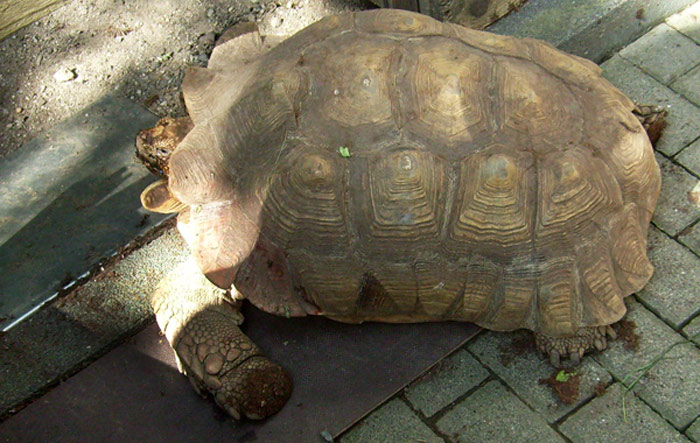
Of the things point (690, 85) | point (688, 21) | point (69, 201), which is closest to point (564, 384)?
point (690, 85)

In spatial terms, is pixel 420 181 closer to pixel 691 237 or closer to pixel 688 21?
pixel 691 237

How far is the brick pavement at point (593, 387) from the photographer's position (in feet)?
9.78

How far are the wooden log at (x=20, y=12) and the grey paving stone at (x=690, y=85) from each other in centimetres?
373

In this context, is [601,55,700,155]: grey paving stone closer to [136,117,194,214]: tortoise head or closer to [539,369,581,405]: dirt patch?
[539,369,581,405]: dirt patch

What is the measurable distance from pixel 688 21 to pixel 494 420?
2.71 m

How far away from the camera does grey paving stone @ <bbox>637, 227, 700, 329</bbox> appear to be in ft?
10.6

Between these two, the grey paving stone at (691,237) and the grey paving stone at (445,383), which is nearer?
the grey paving stone at (445,383)

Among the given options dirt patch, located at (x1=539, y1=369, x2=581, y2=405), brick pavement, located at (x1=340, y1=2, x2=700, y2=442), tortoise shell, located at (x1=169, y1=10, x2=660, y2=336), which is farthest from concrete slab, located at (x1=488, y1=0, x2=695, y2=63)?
dirt patch, located at (x1=539, y1=369, x2=581, y2=405)

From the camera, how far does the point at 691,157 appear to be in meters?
3.71

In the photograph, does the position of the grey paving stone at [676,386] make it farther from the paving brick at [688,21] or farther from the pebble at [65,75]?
the pebble at [65,75]

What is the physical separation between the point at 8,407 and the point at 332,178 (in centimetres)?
173

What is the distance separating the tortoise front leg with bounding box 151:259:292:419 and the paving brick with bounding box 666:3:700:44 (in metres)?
2.98

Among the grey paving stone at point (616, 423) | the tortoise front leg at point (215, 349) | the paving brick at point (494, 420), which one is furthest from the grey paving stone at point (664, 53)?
the tortoise front leg at point (215, 349)

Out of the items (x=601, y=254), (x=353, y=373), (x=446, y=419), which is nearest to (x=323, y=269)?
(x=353, y=373)
